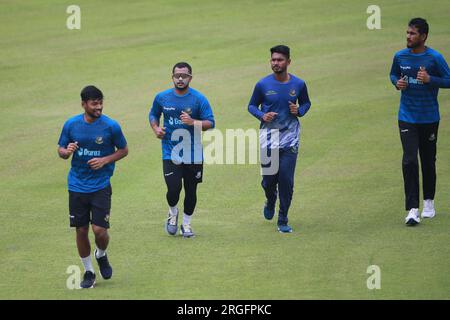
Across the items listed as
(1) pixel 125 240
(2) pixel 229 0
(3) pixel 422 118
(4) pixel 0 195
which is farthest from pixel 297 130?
(2) pixel 229 0

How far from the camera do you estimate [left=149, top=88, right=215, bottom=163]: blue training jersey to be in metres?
14.1

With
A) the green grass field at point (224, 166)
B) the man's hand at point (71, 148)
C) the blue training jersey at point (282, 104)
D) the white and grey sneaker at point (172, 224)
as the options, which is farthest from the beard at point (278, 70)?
the man's hand at point (71, 148)

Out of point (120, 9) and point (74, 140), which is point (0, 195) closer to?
point (74, 140)

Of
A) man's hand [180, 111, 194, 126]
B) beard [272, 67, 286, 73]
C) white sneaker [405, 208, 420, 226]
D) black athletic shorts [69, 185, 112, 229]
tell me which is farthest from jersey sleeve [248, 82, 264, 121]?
black athletic shorts [69, 185, 112, 229]

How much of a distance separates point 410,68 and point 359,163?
4.40 meters

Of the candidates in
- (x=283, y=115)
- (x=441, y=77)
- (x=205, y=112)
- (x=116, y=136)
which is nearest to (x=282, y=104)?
(x=283, y=115)

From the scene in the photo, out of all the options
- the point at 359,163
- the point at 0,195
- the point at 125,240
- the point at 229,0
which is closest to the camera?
the point at 125,240

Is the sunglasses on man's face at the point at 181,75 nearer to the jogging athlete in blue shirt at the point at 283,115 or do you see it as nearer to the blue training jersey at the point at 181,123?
the blue training jersey at the point at 181,123

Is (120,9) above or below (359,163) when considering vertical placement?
above

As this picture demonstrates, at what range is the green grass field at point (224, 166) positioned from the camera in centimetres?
1251

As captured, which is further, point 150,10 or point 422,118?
point 150,10

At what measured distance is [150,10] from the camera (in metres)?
33.0

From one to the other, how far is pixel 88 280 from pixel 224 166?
719cm
